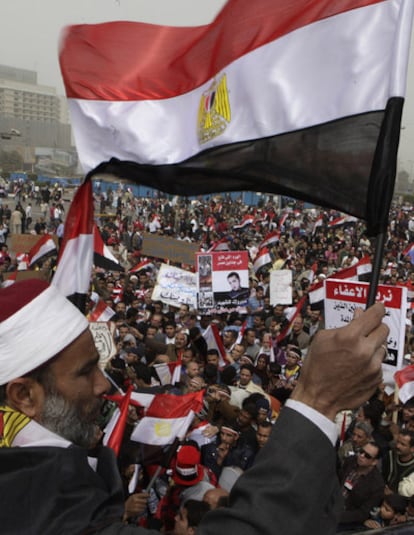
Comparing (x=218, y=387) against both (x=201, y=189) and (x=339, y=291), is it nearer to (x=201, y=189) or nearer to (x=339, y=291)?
(x=339, y=291)

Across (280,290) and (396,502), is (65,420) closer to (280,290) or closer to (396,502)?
(396,502)

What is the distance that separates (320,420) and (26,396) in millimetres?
766

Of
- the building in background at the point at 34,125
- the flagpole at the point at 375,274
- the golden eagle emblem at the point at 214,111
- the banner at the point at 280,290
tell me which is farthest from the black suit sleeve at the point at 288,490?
the building in background at the point at 34,125

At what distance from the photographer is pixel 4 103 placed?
164375 mm

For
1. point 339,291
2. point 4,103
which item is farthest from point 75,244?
point 4,103

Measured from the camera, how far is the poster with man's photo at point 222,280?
Result: 9.65 m

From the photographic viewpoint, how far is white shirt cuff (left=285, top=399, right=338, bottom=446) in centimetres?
110

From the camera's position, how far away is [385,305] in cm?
473

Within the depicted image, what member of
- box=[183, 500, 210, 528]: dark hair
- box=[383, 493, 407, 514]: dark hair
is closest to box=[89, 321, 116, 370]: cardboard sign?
box=[183, 500, 210, 528]: dark hair

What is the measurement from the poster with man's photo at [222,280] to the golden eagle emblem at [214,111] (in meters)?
6.82

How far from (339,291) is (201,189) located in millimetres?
2833

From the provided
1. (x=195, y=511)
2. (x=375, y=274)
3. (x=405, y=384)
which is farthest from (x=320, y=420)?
(x=405, y=384)

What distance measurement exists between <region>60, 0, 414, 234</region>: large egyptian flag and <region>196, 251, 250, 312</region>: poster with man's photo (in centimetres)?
630

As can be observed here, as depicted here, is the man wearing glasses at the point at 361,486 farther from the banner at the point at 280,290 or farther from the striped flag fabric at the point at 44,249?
the striped flag fabric at the point at 44,249
